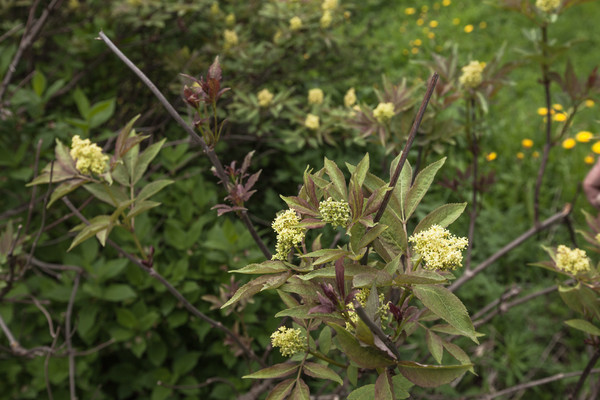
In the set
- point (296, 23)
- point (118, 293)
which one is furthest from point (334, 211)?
point (296, 23)

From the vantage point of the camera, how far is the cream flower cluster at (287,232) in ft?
3.05

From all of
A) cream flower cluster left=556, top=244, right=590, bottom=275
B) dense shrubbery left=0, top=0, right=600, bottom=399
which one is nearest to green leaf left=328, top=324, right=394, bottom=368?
dense shrubbery left=0, top=0, right=600, bottom=399

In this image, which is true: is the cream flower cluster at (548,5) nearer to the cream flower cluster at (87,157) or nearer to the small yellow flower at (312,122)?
the small yellow flower at (312,122)

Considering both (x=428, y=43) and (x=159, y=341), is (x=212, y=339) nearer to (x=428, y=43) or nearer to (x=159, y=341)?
(x=159, y=341)

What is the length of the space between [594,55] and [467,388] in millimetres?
3804

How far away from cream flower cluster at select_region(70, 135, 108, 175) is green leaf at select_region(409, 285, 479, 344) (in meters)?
0.87

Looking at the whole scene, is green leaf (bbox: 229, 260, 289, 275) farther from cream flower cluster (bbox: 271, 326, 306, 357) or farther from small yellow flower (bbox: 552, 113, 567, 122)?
small yellow flower (bbox: 552, 113, 567, 122)

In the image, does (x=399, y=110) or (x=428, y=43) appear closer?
(x=399, y=110)

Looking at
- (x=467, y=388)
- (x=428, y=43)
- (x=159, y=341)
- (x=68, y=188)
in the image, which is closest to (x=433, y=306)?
(x=68, y=188)

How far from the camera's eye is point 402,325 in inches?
36.3

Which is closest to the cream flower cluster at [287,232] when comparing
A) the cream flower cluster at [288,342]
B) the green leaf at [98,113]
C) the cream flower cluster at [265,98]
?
the cream flower cluster at [288,342]

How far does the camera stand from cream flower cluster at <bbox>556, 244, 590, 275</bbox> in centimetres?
122

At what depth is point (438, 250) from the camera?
0.86m

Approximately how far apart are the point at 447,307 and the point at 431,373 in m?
0.11
